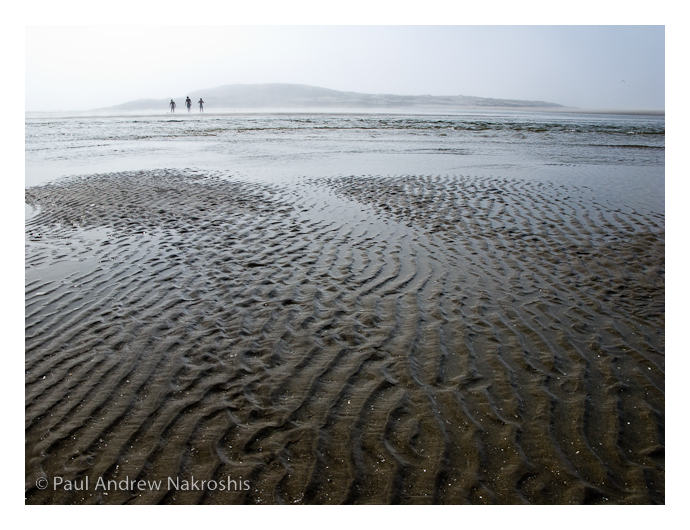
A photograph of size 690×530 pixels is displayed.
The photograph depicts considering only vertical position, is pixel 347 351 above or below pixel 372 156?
below

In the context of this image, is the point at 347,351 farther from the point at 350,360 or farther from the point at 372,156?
the point at 372,156

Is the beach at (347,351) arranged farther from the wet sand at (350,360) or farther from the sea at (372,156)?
the sea at (372,156)

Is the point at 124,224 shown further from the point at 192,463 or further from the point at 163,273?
the point at 192,463

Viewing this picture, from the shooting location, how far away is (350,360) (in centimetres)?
518

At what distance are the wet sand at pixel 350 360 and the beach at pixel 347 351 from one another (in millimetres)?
23

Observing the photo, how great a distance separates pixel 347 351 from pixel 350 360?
198 millimetres

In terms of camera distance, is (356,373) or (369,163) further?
(369,163)

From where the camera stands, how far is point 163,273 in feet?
24.8

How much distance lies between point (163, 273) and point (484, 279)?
5.26 metres

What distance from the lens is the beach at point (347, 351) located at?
12.2 feet

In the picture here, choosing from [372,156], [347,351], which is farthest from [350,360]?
[372,156]

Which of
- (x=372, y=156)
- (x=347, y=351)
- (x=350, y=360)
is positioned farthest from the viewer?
(x=372, y=156)

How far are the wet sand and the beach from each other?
0.02 m

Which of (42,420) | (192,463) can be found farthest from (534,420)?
(42,420)
